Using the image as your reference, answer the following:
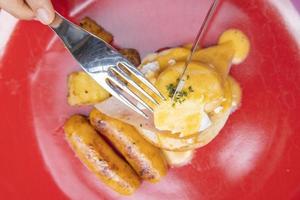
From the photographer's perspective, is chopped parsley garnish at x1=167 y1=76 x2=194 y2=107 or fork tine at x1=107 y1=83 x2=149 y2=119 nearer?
fork tine at x1=107 y1=83 x2=149 y2=119

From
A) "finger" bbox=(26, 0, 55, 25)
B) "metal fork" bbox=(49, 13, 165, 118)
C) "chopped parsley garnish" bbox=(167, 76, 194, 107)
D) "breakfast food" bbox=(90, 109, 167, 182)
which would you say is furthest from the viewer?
"breakfast food" bbox=(90, 109, 167, 182)

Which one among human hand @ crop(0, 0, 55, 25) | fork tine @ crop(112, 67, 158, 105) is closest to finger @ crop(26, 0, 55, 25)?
human hand @ crop(0, 0, 55, 25)

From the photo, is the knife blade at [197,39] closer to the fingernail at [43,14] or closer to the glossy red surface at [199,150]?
the glossy red surface at [199,150]

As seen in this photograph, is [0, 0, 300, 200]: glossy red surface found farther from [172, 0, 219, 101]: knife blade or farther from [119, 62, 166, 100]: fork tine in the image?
[119, 62, 166, 100]: fork tine

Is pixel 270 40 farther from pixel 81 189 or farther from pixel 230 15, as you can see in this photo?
pixel 81 189

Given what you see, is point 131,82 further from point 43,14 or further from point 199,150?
point 199,150

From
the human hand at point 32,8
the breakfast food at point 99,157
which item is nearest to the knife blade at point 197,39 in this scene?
the breakfast food at point 99,157
